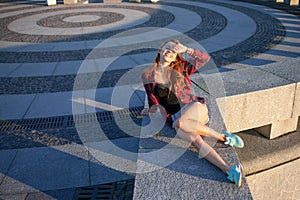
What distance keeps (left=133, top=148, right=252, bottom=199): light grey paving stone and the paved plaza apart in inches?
23.4

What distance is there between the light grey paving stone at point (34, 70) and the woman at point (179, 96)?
4.51 meters

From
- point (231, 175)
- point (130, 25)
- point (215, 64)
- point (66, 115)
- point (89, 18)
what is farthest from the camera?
point (89, 18)

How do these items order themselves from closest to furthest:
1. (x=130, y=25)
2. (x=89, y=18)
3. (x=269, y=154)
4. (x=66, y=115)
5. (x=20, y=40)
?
(x=269, y=154)
(x=66, y=115)
(x=20, y=40)
(x=130, y=25)
(x=89, y=18)

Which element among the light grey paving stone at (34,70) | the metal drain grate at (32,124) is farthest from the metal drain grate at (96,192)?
the light grey paving stone at (34,70)

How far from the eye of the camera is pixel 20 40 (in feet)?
38.7

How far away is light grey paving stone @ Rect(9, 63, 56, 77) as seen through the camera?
27.9 ft

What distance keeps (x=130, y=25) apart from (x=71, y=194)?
1001cm

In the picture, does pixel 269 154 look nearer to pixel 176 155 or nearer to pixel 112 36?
pixel 176 155

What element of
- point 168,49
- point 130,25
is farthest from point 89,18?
point 168,49

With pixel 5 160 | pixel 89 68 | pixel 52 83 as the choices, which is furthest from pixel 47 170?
pixel 89 68

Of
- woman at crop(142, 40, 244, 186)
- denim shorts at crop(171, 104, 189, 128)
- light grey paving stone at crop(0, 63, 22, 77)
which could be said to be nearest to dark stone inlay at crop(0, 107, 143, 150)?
woman at crop(142, 40, 244, 186)

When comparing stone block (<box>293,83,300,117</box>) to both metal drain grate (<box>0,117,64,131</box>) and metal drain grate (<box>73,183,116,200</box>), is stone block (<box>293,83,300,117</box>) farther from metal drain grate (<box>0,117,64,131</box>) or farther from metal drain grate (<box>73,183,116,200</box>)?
metal drain grate (<box>0,117,64,131</box>)

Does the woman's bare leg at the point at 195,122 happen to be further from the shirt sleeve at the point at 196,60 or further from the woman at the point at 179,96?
the shirt sleeve at the point at 196,60

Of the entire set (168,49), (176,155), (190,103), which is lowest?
(176,155)
